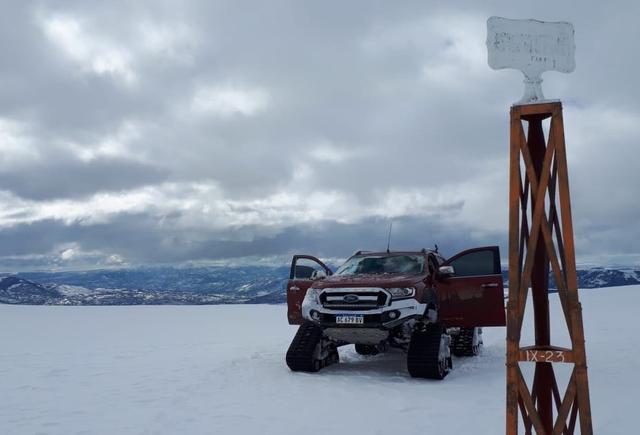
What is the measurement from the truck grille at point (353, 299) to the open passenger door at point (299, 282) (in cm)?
150

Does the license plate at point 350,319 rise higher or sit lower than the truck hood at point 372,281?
lower

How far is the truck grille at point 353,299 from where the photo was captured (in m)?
8.90

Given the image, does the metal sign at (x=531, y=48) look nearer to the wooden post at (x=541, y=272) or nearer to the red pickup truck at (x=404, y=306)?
the wooden post at (x=541, y=272)

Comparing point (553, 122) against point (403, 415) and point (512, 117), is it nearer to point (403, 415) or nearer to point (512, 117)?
point (512, 117)

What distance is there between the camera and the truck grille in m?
8.90

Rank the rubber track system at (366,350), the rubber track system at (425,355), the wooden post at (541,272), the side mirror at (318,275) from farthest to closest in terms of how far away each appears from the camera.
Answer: the rubber track system at (366,350), the side mirror at (318,275), the rubber track system at (425,355), the wooden post at (541,272)

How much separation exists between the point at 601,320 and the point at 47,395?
1568 centimetres

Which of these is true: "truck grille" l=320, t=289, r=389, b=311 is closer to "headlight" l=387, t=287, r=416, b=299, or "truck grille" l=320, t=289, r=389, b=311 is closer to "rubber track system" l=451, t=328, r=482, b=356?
"headlight" l=387, t=287, r=416, b=299

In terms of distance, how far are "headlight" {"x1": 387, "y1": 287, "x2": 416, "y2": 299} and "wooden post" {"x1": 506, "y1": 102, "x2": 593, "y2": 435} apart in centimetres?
412

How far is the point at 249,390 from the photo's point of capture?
802cm

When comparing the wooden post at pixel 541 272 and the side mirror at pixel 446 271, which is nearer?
the wooden post at pixel 541 272

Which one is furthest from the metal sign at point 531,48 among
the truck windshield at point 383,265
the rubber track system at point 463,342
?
the rubber track system at point 463,342

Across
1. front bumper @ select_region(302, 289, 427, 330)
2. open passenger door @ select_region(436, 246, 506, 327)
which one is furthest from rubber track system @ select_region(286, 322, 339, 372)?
open passenger door @ select_region(436, 246, 506, 327)

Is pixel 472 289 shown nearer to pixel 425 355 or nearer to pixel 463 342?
pixel 425 355
